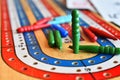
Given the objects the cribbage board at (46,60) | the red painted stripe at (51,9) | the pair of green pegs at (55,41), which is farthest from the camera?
the red painted stripe at (51,9)

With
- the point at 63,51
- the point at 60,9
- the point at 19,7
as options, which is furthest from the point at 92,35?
the point at 19,7

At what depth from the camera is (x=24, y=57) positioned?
22.1 inches

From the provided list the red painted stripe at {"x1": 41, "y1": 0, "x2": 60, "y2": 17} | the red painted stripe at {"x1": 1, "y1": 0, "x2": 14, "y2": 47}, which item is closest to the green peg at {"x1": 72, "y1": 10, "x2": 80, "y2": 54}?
the red painted stripe at {"x1": 1, "y1": 0, "x2": 14, "y2": 47}

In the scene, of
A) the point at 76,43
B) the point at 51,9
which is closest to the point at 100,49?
the point at 76,43

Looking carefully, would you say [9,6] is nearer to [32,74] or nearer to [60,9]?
[60,9]

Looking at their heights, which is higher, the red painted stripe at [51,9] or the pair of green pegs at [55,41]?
the red painted stripe at [51,9]

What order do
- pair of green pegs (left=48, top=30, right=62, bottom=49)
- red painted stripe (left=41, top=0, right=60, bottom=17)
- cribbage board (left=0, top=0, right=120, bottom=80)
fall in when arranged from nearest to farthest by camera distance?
cribbage board (left=0, top=0, right=120, bottom=80), pair of green pegs (left=48, top=30, right=62, bottom=49), red painted stripe (left=41, top=0, right=60, bottom=17)

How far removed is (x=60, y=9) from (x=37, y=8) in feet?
0.38

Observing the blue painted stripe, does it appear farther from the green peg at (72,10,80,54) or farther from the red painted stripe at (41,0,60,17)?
the red painted stripe at (41,0,60,17)

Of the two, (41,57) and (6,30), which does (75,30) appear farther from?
(6,30)

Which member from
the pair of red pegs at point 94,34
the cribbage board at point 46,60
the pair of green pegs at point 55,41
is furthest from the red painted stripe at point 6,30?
the pair of red pegs at point 94,34

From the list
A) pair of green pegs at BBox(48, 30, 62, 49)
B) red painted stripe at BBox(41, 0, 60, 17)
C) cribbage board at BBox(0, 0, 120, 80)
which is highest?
red painted stripe at BBox(41, 0, 60, 17)

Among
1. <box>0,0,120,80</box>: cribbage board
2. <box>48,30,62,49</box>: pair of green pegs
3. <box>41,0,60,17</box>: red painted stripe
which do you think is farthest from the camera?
<box>41,0,60,17</box>: red painted stripe

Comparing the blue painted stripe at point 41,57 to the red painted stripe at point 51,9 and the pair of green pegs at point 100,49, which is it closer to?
the pair of green pegs at point 100,49
